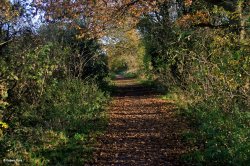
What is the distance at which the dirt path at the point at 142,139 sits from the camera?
8.45m

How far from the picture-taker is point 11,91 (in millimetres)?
8656

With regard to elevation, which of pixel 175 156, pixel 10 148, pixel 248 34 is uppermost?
pixel 248 34

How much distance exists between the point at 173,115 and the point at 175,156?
5662 millimetres

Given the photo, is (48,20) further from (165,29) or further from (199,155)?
(199,155)

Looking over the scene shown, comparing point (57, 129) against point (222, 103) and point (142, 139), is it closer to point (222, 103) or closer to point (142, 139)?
point (142, 139)

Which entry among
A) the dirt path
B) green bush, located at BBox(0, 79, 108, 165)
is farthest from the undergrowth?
green bush, located at BBox(0, 79, 108, 165)

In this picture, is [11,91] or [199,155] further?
[11,91]

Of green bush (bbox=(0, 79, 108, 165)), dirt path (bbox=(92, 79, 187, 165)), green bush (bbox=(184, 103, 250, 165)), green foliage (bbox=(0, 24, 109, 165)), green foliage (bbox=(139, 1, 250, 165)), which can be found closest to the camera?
green bush (bbox=(184, 103, 250, 165))

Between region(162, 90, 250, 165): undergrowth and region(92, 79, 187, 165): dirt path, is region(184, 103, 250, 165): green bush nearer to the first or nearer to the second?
region(162, 90, 250, 165): undergrowth

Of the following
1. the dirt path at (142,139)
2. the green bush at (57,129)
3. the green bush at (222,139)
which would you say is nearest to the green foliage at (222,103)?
the green bush at (222,139)

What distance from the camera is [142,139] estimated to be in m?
10.4

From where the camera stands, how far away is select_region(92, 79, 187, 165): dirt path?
8453mm

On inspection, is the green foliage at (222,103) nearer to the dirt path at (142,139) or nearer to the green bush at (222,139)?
the green bush at (222,139)

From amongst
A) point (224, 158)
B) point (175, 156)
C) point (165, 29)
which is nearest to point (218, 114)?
point (175, 156)
